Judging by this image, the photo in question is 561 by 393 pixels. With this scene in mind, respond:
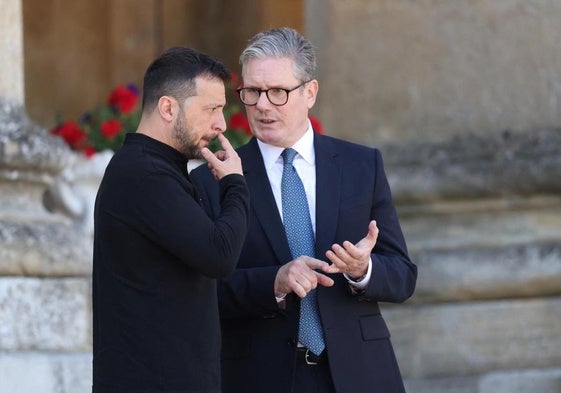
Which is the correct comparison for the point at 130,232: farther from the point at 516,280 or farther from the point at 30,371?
the point at 516,280

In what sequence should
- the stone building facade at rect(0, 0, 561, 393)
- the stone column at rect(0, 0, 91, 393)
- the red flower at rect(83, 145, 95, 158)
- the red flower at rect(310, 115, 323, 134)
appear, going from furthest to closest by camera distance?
the red flower at rect(83, 145, 95, 158) < the red flower at rect(310, 115, 323, 134) < the stone building facade at rect(0, 0, 561, 393) < the stone column at rect(0, 0, 91, 393)

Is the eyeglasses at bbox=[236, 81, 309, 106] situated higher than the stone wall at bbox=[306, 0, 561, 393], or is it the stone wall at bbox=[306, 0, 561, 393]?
the eyeglasses at bbox=[236, 81, 309, 106]

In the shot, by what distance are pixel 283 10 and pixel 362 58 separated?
149 centimetres

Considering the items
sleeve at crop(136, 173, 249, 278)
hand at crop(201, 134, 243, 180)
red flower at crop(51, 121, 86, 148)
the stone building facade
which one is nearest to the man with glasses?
hand at crop(201, 134, 243, 180)

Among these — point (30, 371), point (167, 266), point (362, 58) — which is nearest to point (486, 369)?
point (362, 58)

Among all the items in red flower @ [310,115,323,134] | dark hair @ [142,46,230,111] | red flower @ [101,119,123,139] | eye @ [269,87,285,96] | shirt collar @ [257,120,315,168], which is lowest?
red flower @ [101,119,123,139]

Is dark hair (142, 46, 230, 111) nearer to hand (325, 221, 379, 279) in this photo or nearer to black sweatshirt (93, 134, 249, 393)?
black sweatshirt (93, 134, 249, 393)

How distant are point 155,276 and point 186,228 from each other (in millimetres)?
136

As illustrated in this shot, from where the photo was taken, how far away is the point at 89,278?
18.2 ft

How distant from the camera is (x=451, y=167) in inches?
239

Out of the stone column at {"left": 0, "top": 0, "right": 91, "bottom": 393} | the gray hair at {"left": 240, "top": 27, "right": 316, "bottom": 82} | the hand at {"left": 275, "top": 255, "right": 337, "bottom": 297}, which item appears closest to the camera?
the hand at {"left": 275, "top": 255, "right": 337, "bottom": 297}

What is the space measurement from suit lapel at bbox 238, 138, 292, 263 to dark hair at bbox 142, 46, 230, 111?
48 cm

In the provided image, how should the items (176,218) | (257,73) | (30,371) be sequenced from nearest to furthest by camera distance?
(176,218) → (257,73) → (30,371)

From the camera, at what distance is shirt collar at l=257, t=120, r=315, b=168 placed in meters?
3.91
